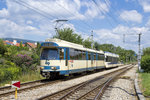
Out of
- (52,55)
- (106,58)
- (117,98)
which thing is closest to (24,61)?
(52,55)

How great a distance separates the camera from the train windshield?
581 inches

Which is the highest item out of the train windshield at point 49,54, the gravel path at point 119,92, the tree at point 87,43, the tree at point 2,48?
the tree at point 87,43

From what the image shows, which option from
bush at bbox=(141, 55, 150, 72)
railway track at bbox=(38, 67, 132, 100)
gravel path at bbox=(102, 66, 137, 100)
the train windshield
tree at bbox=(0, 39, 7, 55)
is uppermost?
tree at bbox=(0, 39, 7, 55)

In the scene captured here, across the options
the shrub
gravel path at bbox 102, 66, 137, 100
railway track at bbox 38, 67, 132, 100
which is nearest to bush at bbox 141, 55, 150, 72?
gravel path at bbox 102, 66, 137, 100

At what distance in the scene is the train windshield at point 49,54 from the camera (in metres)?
14.8

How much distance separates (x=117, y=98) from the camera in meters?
9.18

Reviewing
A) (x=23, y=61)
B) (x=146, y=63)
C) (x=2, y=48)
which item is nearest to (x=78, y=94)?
(x=23, y=61)

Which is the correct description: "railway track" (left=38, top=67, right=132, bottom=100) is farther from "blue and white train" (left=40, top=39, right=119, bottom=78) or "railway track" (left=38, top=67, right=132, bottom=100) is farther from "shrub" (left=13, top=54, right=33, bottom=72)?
"shrub" (left=13, top=54, right=33, bottom=72)

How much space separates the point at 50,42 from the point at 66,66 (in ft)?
7.67

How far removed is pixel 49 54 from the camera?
48.9 ft

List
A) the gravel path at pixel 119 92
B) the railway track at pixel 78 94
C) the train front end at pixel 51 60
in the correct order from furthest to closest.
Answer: the train front end at pixel 51 60
the gravel path at pixel 119 92
the railway track at pixel 78 94

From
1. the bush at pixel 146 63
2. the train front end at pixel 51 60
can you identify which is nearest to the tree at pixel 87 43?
the bush at pixel 146 63

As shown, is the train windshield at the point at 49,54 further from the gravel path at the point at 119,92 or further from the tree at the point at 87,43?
the tree at the point at 87,43

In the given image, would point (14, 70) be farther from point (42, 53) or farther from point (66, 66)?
point (66, 66)
